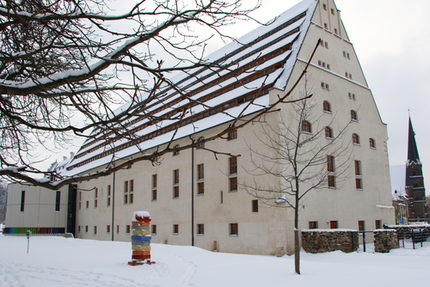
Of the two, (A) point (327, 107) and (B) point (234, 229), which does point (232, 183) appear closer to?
(B) point (234, 229)

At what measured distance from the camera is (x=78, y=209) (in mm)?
45219

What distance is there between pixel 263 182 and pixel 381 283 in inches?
424

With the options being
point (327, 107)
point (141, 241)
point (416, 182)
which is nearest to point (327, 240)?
point (327, 107)

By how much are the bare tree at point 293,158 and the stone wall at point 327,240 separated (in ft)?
4.09

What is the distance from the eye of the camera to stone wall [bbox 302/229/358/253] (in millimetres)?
19047

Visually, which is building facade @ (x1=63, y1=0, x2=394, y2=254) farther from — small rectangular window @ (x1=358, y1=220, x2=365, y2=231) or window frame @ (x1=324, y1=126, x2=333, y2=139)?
window frame @ (x1=324, y1=126, x2=333, y2=139)

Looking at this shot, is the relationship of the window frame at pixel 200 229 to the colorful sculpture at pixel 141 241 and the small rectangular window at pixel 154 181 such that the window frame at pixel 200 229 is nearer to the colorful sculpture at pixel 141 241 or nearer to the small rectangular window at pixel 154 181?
the small rectangular window at pixel 154 181

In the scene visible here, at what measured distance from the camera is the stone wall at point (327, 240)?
62.5ft

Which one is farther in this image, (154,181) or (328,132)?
(154,181)

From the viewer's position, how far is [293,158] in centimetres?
1992

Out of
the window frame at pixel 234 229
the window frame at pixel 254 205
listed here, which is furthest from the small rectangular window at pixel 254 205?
the window frame at pixel 234 229

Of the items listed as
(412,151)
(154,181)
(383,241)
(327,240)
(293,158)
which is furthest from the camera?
(412,151)

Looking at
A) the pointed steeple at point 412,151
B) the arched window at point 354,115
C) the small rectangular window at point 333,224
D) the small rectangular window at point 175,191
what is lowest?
the small rectangular window at point 333,224

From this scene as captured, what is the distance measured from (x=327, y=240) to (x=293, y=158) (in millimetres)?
4561
